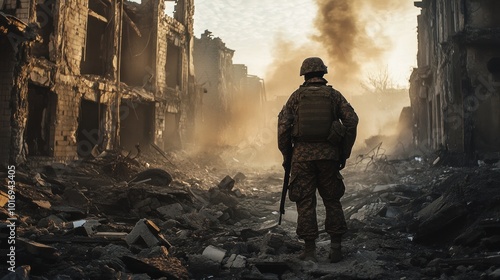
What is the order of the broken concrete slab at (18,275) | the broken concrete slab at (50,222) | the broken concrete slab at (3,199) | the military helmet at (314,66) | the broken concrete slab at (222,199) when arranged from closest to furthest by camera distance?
the broken concrete slab at (18,275), the military helmet at (314,66), the broken concrete slab at (50,222), the broken concrete slab at (3,199), the broken concrete slab at (222,199)

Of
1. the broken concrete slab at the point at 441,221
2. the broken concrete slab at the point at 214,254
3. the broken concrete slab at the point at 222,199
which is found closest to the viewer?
the broken concrete slab at the point at 214,254

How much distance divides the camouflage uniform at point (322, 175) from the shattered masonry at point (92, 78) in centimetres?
719

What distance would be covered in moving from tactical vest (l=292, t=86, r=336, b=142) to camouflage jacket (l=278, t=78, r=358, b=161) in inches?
2.8

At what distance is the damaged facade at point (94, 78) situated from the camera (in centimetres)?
920

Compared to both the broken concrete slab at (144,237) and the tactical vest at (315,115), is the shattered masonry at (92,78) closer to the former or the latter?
the broken concrete slab at (144,237)

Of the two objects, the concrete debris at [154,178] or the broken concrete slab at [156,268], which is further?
the concrete debris at [154,178]

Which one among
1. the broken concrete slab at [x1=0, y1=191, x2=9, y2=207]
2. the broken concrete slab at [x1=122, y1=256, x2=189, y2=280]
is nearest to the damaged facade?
the broken concrete slab at [x1=0, y1=191, x2=9, y2=207]

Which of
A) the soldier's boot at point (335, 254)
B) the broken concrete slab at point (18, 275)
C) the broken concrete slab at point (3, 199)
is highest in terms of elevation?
the broken concrete slab at point (3, 199)

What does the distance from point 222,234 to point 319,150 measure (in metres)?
2.10

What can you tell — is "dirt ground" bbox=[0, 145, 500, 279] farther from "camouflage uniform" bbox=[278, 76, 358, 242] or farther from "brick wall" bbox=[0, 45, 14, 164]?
"brick wall" bbox=[0, 45, 14, 164]

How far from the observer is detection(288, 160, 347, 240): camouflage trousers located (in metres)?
4.02

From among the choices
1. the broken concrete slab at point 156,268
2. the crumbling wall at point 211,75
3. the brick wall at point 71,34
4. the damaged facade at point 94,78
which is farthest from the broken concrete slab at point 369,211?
the crumbling wall at point 211,75

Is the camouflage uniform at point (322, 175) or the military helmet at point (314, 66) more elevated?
the military helmet at point (314, 66)

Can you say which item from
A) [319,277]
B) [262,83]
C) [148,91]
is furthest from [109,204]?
[262,83]
